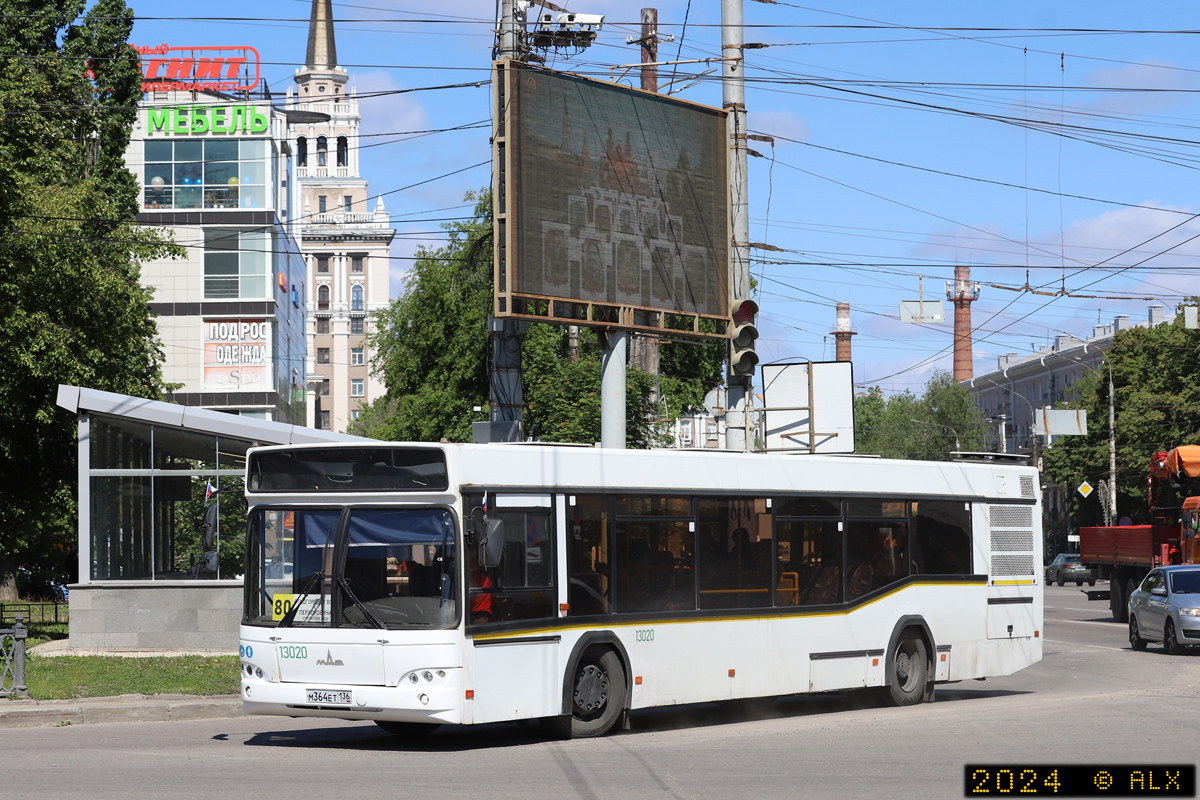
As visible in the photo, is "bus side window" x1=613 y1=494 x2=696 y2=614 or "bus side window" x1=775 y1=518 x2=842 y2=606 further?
"bus side window" x1=775 y1=518 x2=842 y2=606

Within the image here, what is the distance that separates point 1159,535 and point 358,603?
1000 inches

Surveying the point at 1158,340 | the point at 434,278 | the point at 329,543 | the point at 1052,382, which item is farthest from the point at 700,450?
the point at 1052,382

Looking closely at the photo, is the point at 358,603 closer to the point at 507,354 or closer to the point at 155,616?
the point at 507,354

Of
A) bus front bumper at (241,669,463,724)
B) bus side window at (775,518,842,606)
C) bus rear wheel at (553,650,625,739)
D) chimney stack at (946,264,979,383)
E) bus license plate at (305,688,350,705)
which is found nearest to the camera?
bus front bumper at (241,669,463,724)

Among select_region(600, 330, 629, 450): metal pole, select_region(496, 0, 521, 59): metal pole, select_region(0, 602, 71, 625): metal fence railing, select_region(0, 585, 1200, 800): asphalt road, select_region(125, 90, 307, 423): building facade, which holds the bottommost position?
select_region(0, 602, 71, 625): metal fence railing

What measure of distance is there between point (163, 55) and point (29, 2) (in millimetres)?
48877

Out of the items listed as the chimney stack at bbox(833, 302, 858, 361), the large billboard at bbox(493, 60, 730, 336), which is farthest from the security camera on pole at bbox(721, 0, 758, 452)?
the chimney stack at bbox(833, 302, 858, 361)

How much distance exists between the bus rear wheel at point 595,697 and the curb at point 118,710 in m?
4.51

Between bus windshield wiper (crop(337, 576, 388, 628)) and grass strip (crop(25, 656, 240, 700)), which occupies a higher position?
bus windshield wiper (crop(337, 576, 388, 628))

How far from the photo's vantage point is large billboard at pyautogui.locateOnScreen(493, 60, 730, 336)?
20297 mm

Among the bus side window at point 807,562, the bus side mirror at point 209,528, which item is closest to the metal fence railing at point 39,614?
the bus side mirror at point 209,528

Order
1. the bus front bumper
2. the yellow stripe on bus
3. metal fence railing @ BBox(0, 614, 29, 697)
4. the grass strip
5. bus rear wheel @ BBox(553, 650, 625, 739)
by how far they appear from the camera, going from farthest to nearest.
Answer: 1. the grass strip
2. metal fence railing @ BBox(0, 614, 29, 697)
3. bus rear wheel @ BBox(553, 650, 625, 739)
4. the yellow stripe on bus
5. the bus front bumper

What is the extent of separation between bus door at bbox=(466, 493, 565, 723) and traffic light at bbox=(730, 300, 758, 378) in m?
7.49

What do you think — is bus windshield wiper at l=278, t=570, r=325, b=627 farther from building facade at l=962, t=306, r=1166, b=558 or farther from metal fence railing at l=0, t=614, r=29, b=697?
building facade at l=962, t=306, r=1166, b=558
